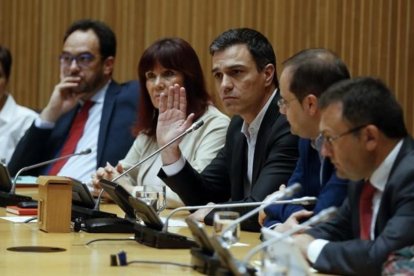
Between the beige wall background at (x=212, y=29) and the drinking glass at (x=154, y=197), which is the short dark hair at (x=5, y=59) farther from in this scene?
the drinking glass at (x=154, y=197)

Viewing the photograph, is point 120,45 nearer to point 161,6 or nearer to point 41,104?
point 161,6

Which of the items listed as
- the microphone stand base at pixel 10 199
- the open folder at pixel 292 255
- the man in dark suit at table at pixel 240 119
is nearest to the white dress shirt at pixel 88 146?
the microphone stand base at pixel 10 199

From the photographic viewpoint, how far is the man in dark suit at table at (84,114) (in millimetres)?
5684

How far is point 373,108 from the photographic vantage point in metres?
2.70

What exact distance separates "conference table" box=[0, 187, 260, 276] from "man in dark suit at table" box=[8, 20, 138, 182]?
1950 millimetres

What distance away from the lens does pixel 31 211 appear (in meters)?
4.14

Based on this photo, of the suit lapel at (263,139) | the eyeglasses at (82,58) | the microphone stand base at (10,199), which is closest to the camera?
the suit lapel at (263,139)

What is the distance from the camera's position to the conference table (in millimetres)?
2611

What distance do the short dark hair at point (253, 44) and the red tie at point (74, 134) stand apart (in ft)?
5.82

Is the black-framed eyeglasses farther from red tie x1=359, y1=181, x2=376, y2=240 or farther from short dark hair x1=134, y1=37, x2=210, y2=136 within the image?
short dark hair x1=134, y1=37, x2=210, y2=136

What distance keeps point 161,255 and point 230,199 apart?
162 cm

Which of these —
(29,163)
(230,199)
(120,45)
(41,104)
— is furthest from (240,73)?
(41,104)

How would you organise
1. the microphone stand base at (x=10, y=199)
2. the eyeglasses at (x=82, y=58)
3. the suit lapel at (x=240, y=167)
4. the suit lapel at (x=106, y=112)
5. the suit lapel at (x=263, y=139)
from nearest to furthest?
the suit lapel at (x=263, y=139) < the suit lapel at (x=240, y=167) < the microphone stand base at (x=10, y=199) < the suit lapel at (x=106, y=112) < the eyeglasses at (x=82, y=58)

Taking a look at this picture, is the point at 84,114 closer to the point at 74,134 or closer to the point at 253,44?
the point at 74,134
